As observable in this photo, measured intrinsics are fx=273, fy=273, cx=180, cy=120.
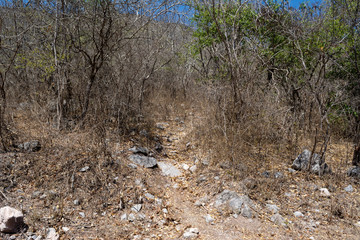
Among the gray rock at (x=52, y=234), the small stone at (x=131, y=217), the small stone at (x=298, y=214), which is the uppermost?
the small stone at (x=298, y=214)

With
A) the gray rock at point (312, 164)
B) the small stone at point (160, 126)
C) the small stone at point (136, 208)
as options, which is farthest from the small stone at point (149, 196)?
the small stone at point (160, 126)

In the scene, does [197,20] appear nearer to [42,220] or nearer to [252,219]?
[252,219]

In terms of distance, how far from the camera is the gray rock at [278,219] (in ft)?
10.1

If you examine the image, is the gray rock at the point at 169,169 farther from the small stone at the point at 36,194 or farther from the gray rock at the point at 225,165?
the small stone at the point at 36,194

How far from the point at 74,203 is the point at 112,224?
1.80 feet

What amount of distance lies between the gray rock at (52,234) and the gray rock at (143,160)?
1.60m

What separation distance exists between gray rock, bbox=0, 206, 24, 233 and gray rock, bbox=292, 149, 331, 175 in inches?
141

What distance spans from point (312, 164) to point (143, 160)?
98.9 inches

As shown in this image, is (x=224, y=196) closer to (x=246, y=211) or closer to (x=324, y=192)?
(x=246, y=211)

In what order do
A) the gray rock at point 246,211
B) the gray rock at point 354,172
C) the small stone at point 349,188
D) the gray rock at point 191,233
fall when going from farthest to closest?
1. the gray rock at point 354,172
2. the small stone at point 349,188
3. the gray rock at point 246,211
4. the gray rock at point 191,233

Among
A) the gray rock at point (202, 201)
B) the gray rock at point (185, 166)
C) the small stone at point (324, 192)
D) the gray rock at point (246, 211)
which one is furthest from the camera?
the gray rock at point (185, 166)

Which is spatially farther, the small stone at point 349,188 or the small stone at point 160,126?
the small stone at point 160,126

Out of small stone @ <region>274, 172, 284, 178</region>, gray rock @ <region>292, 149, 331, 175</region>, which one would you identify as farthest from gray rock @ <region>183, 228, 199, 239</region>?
gray rock @ <region>292, 149, 331, 175</region>

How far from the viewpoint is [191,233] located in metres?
2.90
